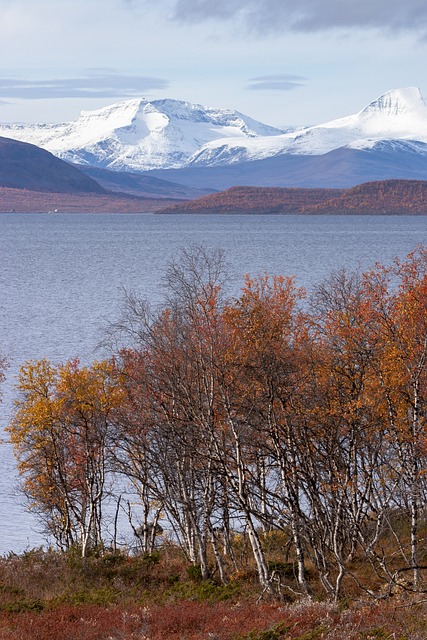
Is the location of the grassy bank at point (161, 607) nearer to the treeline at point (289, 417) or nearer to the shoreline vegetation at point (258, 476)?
the shoreline vegetation at point (258, 476)

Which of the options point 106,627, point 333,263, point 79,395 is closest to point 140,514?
point 79,395

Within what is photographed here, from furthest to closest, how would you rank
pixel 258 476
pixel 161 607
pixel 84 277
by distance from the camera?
pixel 84 277, pixel 258 476, pixel 161 607

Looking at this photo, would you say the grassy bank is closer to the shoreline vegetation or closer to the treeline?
the shoreline vegetation

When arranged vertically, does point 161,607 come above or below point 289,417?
below

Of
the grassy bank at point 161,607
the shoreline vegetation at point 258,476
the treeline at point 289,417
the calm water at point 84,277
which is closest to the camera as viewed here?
the grassy bank at point 161,607

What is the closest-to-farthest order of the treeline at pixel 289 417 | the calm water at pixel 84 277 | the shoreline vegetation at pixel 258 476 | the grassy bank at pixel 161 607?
the grassy bank at pixel 161 607 < the shoreline vegetation at pixel 258 476 < the treeline at pixel 289 417 < the calm water at pixel 84 277

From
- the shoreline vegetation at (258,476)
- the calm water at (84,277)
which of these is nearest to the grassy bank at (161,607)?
the shoreline vegetation at (258,476)

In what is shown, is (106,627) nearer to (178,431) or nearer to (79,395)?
(178,431)

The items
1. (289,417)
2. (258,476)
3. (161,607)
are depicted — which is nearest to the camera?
(161,607)

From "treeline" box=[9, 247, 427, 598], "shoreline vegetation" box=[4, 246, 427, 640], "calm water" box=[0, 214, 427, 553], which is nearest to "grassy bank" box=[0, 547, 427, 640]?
"shoreline vegetation" box=[4, 246, 427, 640]

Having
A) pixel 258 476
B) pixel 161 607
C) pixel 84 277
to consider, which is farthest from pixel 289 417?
pixel 84 277

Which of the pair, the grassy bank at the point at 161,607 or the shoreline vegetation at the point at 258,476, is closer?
the grassy bank at the point at 161,607

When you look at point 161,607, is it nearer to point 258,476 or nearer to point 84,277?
point 258,476

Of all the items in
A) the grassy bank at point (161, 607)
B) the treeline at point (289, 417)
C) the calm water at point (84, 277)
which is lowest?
the grassy bank at point (161, 607)
